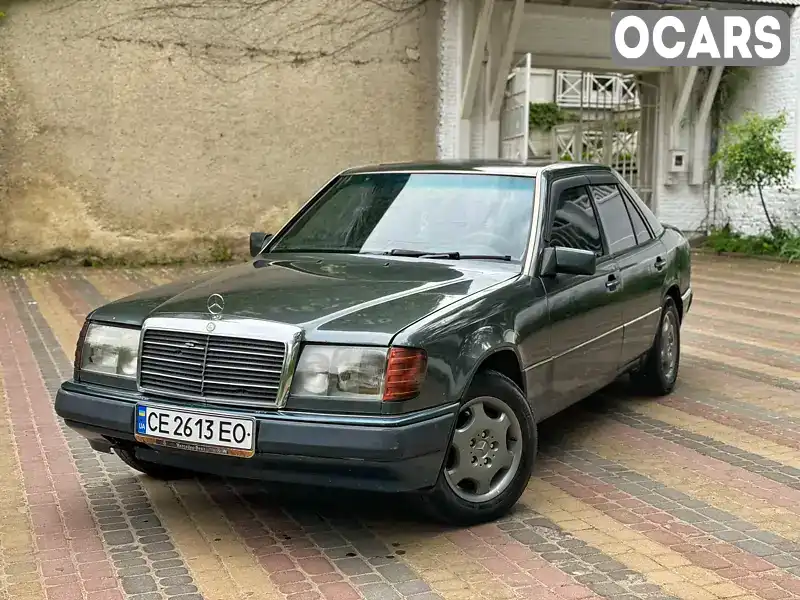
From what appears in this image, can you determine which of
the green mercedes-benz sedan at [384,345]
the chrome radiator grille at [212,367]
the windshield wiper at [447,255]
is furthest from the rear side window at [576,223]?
the chrome radiator grille at [212,367]

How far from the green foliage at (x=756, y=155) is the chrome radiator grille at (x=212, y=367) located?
46.3ft

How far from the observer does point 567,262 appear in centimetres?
493

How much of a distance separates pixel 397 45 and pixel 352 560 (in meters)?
13.2

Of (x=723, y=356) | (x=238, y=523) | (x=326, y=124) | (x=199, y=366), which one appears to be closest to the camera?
(x=199, y=366)

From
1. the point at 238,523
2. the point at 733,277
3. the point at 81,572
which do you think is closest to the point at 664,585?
the point at 238,523

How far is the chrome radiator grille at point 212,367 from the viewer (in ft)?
12.9

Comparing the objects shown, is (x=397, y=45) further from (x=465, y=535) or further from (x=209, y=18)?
(x=465, y=535)

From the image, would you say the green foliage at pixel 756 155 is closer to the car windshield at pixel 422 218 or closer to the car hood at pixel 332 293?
the car windshield at pixel 422 218

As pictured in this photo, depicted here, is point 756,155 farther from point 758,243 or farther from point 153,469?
point 153,469

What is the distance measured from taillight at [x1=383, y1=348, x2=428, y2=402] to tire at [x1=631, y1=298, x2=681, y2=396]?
10.9 feet

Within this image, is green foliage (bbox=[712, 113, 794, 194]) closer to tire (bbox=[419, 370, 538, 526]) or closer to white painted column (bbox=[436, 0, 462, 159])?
white painted column (bbox=[436, 0, 462, 159])

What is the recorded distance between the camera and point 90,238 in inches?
585


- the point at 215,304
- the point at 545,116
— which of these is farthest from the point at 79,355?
the point at 545,116

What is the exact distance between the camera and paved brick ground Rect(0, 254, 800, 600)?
3.79 m
